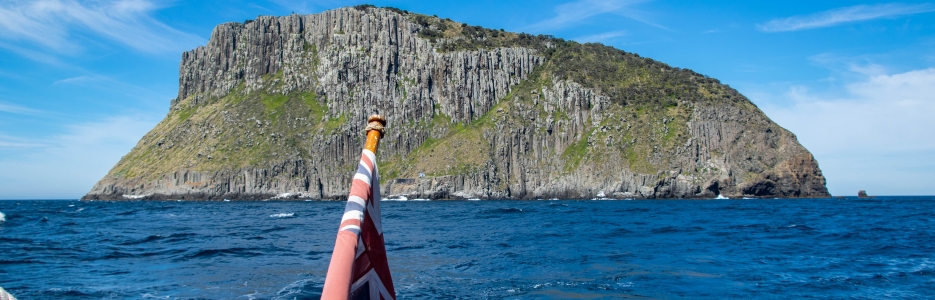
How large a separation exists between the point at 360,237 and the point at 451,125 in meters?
146

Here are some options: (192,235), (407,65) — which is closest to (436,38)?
(407,65)

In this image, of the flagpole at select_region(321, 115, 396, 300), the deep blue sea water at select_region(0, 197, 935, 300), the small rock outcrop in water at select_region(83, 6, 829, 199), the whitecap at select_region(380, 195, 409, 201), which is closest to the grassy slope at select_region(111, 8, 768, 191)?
the small rock outcrop in water at select_region(83, 6, 829, 199)

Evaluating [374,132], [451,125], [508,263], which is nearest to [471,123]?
[451,125]

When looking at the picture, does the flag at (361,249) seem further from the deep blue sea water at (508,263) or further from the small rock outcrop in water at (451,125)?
the small rock outcrop in water at (451,125)

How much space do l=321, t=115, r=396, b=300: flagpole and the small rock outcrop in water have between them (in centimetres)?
12539

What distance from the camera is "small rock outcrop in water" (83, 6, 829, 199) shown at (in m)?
131

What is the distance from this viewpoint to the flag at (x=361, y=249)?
3.29m

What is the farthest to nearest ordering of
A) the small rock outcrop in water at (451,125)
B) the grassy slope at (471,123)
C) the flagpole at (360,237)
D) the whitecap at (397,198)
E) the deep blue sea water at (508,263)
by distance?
the grassy slope at (471,123), the whitecap at (397,198), the small rock outcrop in water at (451,125), the deep blue sea water at (508,263), the flagpole at (360,237)

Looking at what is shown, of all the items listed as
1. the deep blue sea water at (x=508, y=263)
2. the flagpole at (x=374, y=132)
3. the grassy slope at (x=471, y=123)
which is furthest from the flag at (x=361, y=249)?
the grassy slope at (x=471, y=123)

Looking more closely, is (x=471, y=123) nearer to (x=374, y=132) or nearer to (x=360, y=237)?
(x=374, y=132)

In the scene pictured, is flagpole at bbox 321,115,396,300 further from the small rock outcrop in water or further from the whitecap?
the whitecap

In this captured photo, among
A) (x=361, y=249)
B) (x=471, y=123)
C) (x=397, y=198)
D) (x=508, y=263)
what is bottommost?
(x=508, y=263)

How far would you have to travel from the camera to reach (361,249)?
361 cm

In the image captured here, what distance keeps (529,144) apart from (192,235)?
112 meters
